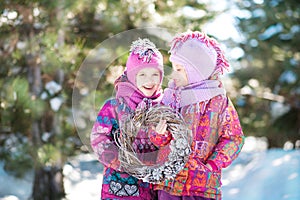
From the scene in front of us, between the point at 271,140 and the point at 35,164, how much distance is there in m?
5.51

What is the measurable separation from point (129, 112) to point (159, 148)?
0.21 m


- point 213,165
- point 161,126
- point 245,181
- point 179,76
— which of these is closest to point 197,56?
Result: point 179,76

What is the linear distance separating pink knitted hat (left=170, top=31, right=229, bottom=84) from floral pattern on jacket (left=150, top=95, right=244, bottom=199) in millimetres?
121

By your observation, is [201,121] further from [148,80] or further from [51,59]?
[51,59]

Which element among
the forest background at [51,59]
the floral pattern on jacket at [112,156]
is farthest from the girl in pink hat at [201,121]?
the forest background at [51,59]

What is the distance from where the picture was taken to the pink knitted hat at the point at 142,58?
2402 mm

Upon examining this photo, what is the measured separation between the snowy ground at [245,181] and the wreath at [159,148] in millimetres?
2494

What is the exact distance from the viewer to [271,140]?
9.59 m

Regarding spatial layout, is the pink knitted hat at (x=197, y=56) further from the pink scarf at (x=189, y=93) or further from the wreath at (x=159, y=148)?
the wreath at (x=159, y=148)

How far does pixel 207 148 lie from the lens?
234cm

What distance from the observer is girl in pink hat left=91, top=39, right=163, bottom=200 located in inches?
93.7

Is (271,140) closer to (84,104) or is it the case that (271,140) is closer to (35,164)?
(35,164)

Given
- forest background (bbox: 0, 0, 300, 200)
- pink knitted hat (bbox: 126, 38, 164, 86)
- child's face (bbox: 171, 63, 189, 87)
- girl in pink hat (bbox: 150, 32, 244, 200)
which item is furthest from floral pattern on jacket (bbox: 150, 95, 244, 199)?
forest background (bbox: 0, 0, 300, 200)

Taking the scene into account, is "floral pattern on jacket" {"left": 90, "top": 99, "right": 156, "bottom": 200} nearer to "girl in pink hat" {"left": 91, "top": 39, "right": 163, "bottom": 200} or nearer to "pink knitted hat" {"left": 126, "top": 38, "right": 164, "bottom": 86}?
"girl in pink hat" {"left": 91, "top": 39, "right": 163, "bottom": 200}
